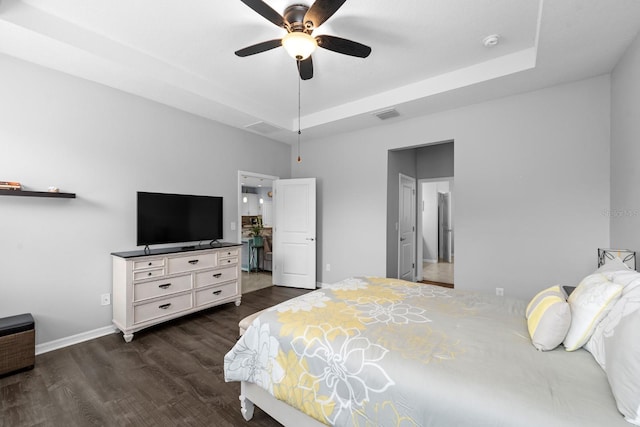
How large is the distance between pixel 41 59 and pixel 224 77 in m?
1.66

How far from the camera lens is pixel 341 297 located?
7.16 ft

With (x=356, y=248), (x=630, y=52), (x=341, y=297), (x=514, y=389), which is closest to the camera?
(x=514, y=389)

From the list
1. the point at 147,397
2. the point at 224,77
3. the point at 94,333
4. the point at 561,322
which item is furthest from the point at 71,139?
the point at 561,322

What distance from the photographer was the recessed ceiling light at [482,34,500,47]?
8.48 feet

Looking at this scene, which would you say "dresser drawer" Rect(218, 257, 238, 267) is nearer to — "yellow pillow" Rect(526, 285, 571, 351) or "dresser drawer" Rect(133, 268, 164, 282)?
"dresser drawer" Rect(133, 268, 164, 282)

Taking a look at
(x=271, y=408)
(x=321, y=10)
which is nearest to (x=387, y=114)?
(x=321, y=10)

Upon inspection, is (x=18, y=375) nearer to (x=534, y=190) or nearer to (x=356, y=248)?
(x=356, y=248)

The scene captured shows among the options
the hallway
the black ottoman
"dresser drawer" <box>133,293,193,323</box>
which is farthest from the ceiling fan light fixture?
the hallway

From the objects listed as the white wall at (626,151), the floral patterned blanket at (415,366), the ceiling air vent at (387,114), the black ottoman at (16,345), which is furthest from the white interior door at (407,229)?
the black ottoman at (16,345)

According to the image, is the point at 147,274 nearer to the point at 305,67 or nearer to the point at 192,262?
the point at 192,262

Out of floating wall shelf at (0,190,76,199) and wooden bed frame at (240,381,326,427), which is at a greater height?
floating wall shelf at (0,190,76,199)

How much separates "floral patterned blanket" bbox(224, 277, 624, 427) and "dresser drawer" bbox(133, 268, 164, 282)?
1823mm

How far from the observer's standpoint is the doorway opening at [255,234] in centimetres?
500

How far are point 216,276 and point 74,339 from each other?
59.7 inches
